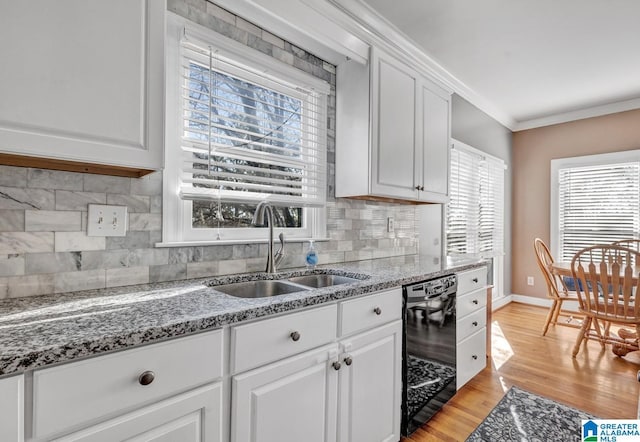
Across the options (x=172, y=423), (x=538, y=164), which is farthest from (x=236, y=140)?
(x=538, y=164)

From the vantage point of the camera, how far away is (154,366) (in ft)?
2.87

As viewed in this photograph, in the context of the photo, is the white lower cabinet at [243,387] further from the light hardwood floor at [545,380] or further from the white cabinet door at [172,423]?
the light hardwood floor at [545,380]

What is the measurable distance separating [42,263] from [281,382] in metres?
0.95

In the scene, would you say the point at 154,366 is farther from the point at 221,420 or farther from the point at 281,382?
the point at 281,382

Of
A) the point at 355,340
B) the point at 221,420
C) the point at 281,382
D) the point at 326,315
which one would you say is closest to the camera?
the point at 221,420

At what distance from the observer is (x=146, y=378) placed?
2.78 ft

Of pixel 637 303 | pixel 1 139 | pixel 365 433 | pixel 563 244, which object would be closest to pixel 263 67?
pixel 1 139

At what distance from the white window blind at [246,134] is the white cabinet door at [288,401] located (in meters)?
0.90

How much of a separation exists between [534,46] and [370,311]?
2.71 metres

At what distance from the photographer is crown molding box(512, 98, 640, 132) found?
13.0ft

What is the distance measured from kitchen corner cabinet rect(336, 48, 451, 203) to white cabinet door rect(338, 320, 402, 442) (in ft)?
3.04

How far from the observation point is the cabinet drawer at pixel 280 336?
3.49ft

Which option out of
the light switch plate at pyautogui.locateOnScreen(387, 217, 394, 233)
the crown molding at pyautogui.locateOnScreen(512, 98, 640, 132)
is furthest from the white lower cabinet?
the crown molding at pyautogui.locateOnScreen(512, 98, 640, 132)

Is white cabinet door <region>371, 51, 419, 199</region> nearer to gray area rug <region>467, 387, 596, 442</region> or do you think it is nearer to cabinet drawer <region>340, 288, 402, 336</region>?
cabinet drawer <region>340, 288, 402, 336</region>
